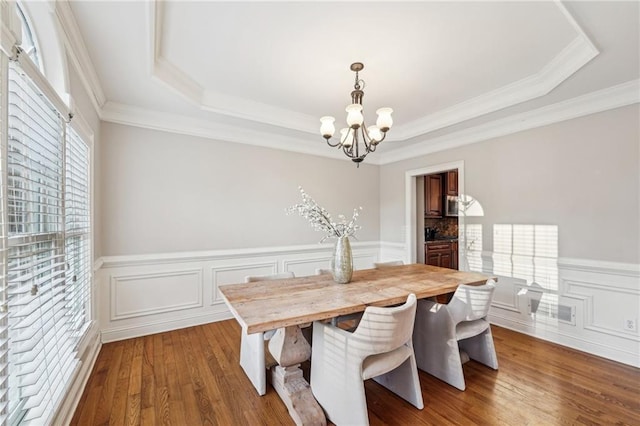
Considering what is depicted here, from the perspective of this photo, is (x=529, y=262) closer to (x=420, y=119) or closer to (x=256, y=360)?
(x=420, y=119)

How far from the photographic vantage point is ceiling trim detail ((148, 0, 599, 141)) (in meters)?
2.10

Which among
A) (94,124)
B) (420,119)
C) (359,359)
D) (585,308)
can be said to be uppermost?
(420,119)

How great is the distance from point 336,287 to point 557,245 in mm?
2493

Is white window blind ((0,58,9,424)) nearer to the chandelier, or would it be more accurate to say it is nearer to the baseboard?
the chandelier

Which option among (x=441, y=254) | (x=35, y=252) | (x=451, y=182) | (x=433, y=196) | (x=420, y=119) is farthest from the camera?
(x=451, y=182)

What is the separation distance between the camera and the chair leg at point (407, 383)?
6.49 ft

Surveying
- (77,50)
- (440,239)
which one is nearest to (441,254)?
(440,239)

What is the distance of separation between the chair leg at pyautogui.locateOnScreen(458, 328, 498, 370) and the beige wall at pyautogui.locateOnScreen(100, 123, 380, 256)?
2489 millimetres

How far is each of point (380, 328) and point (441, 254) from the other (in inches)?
176

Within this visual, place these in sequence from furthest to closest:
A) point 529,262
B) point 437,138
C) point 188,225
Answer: point 437,138, point 188,225, point 529,262

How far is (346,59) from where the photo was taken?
242 cm

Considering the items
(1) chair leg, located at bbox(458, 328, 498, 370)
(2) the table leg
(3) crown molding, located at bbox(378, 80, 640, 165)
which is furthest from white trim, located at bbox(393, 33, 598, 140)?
(2) the table leg

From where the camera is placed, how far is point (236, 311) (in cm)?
173

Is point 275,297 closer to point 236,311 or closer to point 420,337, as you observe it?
point 236,311
